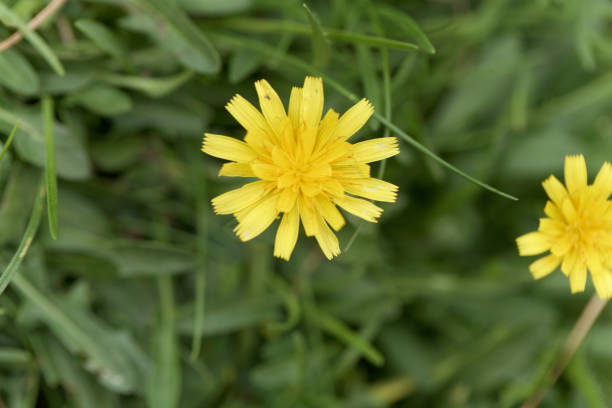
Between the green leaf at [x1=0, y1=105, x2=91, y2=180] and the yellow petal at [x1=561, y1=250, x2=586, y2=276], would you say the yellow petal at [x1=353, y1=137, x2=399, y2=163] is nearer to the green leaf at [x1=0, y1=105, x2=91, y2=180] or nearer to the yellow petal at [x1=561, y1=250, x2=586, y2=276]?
the yellow petal at [x1=561, y1=250, x2=586, y2=276]

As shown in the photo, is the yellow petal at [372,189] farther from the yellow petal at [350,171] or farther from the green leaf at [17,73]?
the green leaf at [17,73]

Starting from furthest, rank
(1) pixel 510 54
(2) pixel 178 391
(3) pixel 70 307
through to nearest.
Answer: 1. (1) pixel 510 54
2. (2) pixel 178 391
3. (3) pixel 70 307

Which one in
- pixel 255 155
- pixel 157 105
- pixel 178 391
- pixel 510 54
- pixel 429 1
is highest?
pixel 429 1

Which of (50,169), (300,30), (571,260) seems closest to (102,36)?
(50,169)

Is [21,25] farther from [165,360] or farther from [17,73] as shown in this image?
[165,360]

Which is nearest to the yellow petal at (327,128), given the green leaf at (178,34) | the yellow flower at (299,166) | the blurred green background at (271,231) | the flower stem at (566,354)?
the yellow flower at (299,166)

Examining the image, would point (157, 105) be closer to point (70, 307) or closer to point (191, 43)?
point (191, 43)

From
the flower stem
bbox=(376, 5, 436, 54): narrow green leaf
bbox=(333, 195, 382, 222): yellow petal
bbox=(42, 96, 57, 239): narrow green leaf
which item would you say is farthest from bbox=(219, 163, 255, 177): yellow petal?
the flower stem

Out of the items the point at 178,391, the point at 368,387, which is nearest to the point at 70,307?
the point at 178,391
